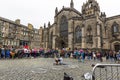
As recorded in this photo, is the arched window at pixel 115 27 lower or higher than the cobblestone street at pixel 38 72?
higher

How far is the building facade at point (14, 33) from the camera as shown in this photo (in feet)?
194

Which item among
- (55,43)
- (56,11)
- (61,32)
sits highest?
(56,11)

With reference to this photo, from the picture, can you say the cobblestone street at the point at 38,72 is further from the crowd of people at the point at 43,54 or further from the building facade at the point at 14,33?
the building facade at the point at 14,33

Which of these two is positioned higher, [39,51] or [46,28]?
[46,28]

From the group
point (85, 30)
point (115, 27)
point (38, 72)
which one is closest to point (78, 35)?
point (85, 30)

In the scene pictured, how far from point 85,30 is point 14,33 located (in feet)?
111

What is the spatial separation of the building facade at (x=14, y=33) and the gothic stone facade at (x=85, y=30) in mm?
17067

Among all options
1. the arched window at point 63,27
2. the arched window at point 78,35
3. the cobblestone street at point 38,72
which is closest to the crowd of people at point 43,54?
the cobblestone street at point 38,72

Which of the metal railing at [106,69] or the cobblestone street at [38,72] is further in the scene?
the cobblestone street at [38,72]

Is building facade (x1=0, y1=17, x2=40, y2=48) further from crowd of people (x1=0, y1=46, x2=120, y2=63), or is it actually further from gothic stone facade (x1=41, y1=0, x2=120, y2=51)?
crowd of people (x1=0, y1=46, x2=120, y2=63)

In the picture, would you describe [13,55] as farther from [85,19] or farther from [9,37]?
[9,37]

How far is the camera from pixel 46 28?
56.6 m

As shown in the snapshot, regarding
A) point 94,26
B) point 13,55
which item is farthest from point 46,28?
point 13,55

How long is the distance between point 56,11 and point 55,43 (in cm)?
1195
